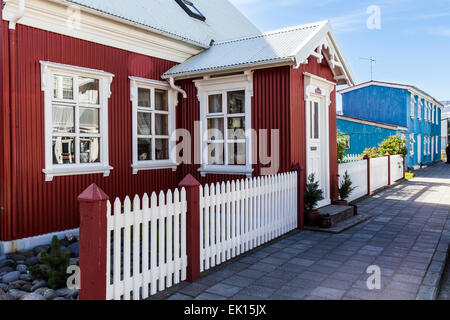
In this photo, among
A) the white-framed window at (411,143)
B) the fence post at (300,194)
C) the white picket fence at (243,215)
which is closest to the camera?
the white picket fence at (243,215)

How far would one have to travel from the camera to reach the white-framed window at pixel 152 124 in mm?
8281

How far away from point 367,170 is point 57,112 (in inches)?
A: 387

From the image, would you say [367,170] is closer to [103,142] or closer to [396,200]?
[396,200]

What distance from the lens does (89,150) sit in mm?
7398

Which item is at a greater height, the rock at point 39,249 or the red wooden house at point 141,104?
the red wooden house at point 141,104

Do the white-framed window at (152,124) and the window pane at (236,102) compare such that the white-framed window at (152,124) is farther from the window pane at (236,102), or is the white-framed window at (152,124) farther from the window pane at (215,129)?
the window pane at (236,102)

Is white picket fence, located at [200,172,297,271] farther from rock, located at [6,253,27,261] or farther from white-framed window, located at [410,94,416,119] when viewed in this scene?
white-framed window, located at [410,94,416,119]

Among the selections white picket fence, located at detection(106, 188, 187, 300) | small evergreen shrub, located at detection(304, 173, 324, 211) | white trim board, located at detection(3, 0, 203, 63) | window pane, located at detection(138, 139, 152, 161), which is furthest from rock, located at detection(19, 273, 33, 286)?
small evergreen shrub, located at detection(304, 173, 324, 211)

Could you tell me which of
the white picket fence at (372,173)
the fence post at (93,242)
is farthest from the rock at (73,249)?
the white picket fence at (372,173)

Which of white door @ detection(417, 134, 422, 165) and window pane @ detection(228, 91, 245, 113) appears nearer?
window pane @ detection(228, 91, 245, 113)

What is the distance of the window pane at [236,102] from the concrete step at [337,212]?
2926 millimetres

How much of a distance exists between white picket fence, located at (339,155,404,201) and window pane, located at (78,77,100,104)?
6.53 meters

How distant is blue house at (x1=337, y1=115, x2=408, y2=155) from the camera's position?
21797 mm
